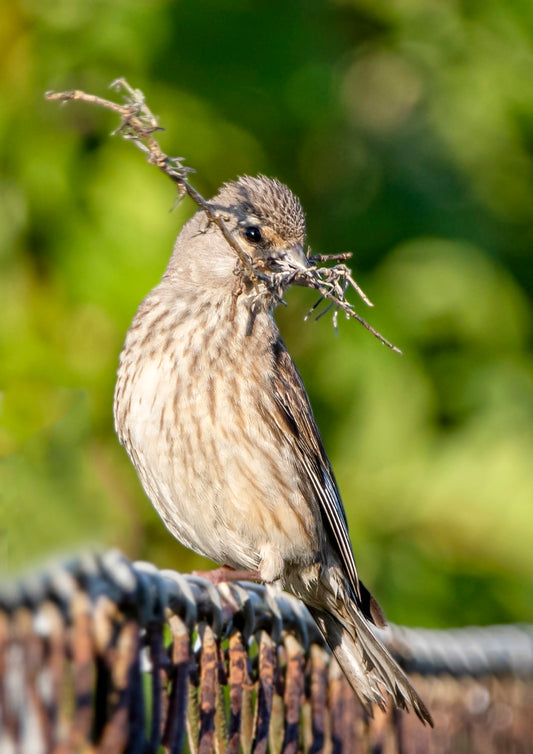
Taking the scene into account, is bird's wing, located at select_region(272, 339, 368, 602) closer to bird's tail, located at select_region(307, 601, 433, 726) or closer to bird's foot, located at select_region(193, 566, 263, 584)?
bird's tail, located at select_region(307, 601, 433, 726)

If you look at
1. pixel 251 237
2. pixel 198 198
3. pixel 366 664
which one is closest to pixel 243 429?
pixel 251 237

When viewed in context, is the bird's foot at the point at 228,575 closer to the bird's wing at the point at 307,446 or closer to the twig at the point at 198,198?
the bird's wing at the point at 307,446

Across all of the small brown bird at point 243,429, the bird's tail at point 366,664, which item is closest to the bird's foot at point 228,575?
the small brown bird at point 243,429

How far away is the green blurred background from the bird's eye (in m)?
1.06

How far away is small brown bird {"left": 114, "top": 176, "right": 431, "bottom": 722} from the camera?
3.27 m

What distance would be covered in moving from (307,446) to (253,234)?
0.73m

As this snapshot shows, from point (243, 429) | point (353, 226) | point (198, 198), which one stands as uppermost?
point (353, 226)

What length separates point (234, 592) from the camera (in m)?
2.50

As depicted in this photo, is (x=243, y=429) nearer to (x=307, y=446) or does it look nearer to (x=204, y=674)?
(x=307, y=446)

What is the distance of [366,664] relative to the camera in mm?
3172

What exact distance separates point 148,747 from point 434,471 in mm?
3260

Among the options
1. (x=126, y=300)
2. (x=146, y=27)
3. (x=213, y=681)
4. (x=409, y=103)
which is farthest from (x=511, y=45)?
(x=213, y=681)

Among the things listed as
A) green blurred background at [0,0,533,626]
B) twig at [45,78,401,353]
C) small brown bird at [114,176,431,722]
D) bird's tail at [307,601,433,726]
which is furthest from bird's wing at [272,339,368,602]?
green blurred background at [0,0,533,626]

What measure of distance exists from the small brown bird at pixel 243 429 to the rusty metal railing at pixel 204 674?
28 cm
